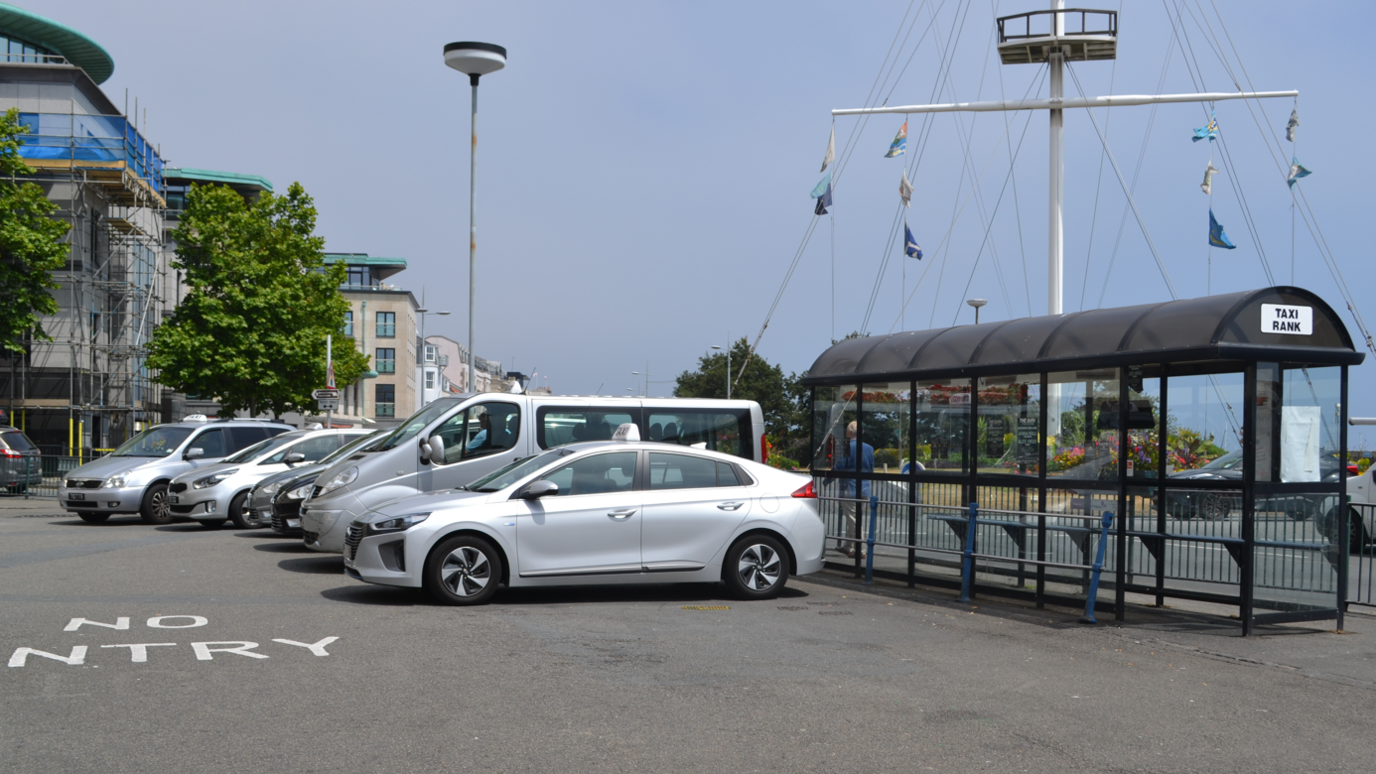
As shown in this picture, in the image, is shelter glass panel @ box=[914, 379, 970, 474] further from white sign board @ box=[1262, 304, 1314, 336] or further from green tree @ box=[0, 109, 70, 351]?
green tree @ box=[0, 109, 70, 351]

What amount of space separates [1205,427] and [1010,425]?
1970 mm

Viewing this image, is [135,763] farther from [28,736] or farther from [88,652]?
[88,652]

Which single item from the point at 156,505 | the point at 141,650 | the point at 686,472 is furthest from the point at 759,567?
the point at 156,505

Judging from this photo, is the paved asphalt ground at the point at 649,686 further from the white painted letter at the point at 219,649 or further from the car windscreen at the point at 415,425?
the car windscreen at the point at 415,425

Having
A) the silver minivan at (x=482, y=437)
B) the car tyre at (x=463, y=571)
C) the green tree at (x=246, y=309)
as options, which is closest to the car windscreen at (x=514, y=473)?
the car tyre at (x=463, y=571)

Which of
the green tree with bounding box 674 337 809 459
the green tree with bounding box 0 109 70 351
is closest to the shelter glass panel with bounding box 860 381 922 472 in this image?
the green tree with bounding box 0 109 70 351

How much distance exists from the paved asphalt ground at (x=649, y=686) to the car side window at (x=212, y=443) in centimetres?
1071

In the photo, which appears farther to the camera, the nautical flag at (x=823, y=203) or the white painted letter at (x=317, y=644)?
the nautical flag at (x=823, y=203)

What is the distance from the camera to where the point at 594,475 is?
11.3 meters

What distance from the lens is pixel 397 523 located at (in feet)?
35.0

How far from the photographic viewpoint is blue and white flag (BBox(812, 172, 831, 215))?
25281 millimetres

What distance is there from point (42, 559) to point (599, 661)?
30.5 ft

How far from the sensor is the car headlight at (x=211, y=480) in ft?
A: 64.2

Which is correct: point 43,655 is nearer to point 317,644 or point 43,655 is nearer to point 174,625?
point 174,625
